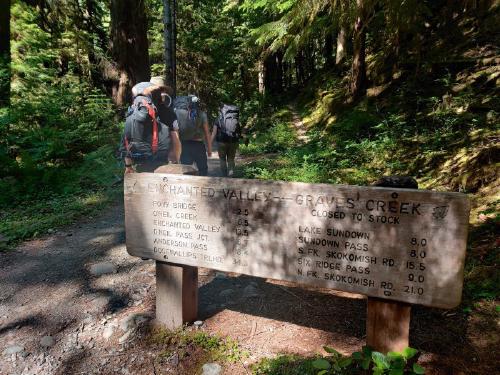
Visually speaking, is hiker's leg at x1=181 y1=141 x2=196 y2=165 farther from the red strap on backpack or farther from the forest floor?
the forest floor

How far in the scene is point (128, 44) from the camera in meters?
12.6

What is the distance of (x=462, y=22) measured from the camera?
37.5 feet

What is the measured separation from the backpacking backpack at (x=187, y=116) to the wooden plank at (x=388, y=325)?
4771 millimetres

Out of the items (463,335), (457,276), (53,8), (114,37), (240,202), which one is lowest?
(463,335)

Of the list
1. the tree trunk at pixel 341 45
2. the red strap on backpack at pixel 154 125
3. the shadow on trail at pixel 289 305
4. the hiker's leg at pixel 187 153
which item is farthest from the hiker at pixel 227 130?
Answer: the tree trunk at pixel 341 45

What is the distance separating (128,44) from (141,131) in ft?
30.0

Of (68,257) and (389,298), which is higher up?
(389,298)

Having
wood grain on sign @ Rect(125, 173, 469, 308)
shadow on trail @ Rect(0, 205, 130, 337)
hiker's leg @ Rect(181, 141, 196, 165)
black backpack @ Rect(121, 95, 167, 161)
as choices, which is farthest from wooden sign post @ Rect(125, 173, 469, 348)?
hiker's leg @ Rect(181, 141, 196, 165)

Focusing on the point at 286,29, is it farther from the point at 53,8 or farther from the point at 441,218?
Result: the point at 53,8

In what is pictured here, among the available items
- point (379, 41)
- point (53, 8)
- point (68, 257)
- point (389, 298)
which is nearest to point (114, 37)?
point (53, 8)

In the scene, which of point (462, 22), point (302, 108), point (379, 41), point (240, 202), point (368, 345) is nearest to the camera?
point (368, 345)

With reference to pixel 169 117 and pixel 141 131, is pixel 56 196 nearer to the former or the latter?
pixel 169 117

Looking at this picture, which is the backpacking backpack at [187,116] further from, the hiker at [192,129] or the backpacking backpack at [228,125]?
the backpacking backpack at [228,125]

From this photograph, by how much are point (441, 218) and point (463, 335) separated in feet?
4.35
